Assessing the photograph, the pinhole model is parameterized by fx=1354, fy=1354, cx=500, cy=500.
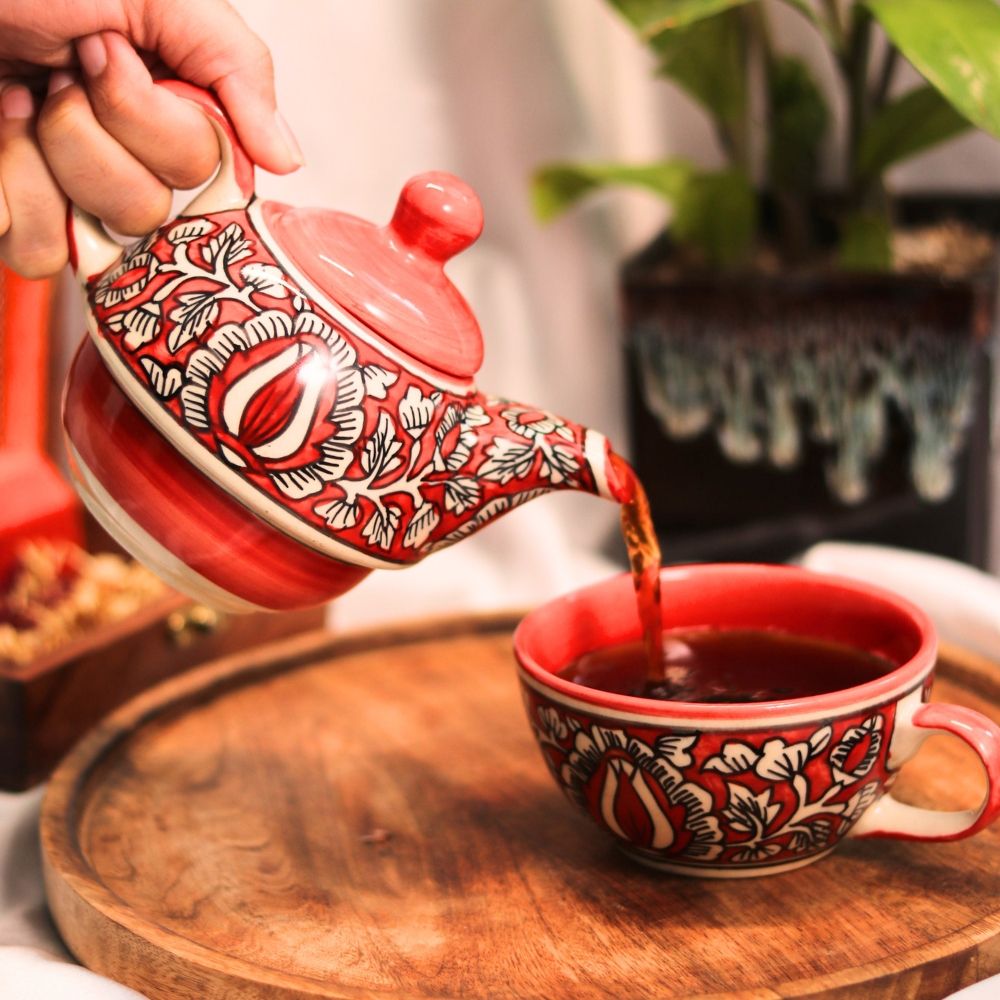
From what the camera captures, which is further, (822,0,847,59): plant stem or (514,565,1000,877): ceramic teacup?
(822,0,847,59): plant stem

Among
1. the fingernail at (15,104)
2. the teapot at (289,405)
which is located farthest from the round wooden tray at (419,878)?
the fingernail at (15,104)

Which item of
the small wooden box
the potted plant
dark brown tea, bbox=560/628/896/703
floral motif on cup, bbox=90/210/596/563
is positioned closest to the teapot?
floral motif on cup, bbox=90/210/596/563

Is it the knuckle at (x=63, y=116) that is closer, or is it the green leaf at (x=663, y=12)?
the knuckle at (x=63, y=116)

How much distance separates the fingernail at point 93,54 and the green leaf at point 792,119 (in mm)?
776

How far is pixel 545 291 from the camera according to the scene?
133 cm

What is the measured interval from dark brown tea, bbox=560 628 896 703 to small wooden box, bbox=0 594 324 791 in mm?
359

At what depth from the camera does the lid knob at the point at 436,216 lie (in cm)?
60

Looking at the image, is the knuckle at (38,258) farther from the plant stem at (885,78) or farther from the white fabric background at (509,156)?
the plant stem at (885,78)

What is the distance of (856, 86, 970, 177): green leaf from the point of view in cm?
111

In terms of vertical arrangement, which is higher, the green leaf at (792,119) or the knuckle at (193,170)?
the knuckle at (193,170)

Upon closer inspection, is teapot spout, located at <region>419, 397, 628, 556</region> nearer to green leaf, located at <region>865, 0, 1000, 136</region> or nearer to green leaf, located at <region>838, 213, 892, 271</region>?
green leaf, located at <region>865, 0, 1000, 136</region>

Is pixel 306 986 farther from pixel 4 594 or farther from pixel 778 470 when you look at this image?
pixel 778 470

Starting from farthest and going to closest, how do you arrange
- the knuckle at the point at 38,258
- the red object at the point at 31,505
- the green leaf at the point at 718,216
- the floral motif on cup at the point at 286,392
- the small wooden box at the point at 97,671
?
the green leaf at the point at 718,216, the red object at the point at 31,505, the small wooden box at the point at 97,671, the knuckle at the point at 38,258, the floral motif on cup at the point at 286,392

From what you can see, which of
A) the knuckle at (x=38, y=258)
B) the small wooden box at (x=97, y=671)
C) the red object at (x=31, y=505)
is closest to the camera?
the knuckle at (x=38, y=258)
